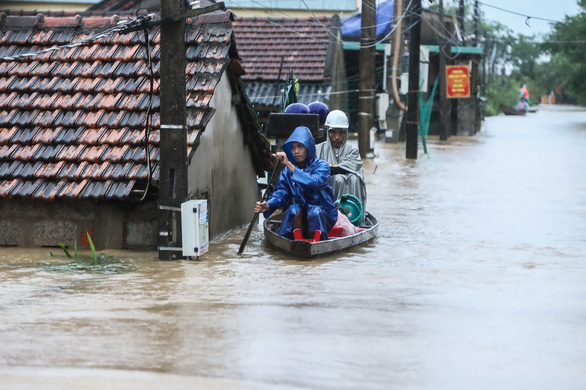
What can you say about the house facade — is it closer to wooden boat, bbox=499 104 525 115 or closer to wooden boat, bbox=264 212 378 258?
wooden boat, bbox=264 212 378 258

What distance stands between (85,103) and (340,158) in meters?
3.59

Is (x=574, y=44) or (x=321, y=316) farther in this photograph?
(x=574, y=44)

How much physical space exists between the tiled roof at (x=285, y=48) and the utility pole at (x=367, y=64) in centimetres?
608

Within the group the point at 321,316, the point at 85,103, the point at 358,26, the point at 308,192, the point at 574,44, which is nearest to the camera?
the point at 321,316

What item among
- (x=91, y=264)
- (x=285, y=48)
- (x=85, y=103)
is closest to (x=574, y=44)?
(x=285, y=48)

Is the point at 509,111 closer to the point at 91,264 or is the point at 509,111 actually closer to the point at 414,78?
the point at 414,78

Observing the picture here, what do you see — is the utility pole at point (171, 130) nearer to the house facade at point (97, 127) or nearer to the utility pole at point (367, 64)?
the house facade at point (97, 127)

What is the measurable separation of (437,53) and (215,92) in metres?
27.5

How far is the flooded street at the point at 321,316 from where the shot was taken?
6.82 metres

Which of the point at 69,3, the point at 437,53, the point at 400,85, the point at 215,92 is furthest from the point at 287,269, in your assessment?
the point at 437,53

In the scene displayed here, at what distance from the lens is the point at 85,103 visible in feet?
42.6

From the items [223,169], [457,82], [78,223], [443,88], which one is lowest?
[78,223]

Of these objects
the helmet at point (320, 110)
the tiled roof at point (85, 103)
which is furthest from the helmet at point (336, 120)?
the helmet at point (320, 110)

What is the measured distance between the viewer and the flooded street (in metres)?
6.82
